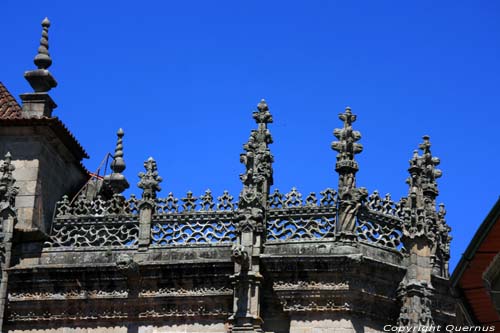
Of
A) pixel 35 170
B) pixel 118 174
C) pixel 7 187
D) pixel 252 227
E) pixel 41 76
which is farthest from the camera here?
pixel 118 174

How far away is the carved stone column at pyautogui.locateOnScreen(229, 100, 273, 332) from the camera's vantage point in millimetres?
24250

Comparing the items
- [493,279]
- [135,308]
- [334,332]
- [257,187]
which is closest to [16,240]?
[135,308]

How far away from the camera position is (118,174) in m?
31.2

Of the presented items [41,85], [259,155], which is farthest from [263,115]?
[41,85]

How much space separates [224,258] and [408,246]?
3.40 m

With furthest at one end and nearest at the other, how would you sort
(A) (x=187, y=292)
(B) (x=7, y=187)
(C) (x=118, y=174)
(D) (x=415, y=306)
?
(C) (x=118, y=174)
(B) (x=7, y=187)
(A) (x=187, y=292)
(D) (x=415, y=306)

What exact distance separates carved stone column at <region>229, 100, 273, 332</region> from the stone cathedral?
0.08ft

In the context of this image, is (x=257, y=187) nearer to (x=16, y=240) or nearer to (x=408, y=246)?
(x=408, y=246)

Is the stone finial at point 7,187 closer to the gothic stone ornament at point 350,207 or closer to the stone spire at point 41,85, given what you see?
the stone spire at point 41,85

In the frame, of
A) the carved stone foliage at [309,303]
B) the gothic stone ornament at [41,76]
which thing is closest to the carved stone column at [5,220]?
the gothic stone ornament at [41,76]

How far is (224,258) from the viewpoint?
25047mm

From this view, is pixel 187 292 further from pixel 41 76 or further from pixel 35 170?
pixel 41 76

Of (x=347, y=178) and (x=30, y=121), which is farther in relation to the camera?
(x=30, y=121)

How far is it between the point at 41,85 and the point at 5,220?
331 centimetres
